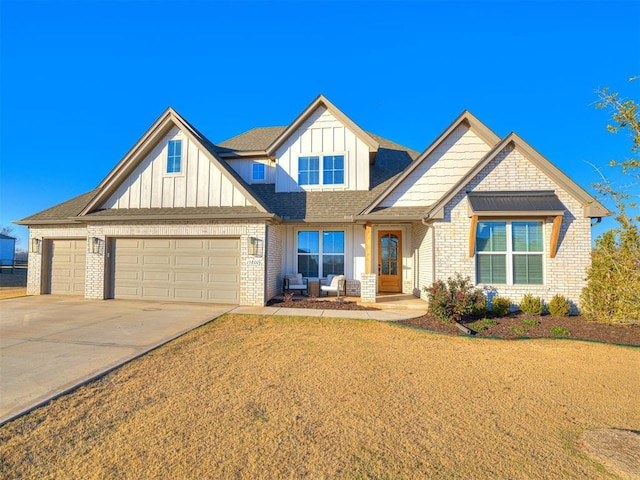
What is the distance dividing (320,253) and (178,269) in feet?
18.4

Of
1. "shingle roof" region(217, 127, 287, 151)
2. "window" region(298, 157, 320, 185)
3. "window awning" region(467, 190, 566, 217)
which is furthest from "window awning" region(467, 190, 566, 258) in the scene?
"shingle roof" region(217, 127, 287, 151)

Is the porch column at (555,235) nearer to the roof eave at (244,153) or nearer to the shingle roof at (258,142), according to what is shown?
the shingle roof at (258,142)

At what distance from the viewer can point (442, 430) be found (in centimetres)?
333

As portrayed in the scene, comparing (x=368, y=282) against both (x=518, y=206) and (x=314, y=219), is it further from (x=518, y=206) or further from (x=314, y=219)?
(x=518, y=206)

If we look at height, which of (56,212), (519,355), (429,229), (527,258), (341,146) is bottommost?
(519,355)

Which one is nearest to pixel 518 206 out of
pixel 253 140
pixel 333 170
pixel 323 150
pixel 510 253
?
pixel 510 253

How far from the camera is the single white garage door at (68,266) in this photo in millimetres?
12617

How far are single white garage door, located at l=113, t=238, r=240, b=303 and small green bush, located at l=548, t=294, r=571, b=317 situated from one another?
9986 mm

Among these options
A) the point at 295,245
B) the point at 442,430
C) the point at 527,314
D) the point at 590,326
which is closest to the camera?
the point at 442,430

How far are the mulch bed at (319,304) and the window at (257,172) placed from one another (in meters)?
6.26

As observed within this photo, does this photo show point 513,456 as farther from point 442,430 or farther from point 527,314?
point 527,314

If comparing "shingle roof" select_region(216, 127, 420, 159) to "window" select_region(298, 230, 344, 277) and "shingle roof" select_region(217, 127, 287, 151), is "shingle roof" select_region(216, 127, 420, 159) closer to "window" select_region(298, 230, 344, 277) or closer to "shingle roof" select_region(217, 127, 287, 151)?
"shingle roof" select_region(217, 127, 287, 151)

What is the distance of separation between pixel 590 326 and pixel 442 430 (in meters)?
7.25

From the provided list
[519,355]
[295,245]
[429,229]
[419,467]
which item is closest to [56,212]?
[295,245]
